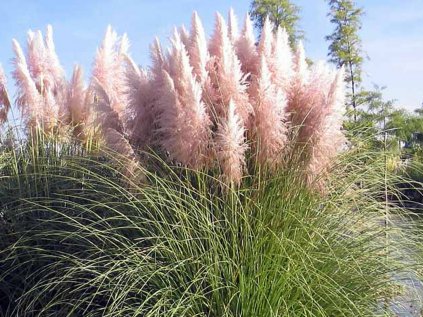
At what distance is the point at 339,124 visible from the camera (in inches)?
105

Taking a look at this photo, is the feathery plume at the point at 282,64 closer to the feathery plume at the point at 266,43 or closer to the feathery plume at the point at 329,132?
the feathery plume at the point at 266,43

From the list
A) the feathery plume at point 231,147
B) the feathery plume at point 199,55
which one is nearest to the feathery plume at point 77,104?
the feathery plume at point 199,55

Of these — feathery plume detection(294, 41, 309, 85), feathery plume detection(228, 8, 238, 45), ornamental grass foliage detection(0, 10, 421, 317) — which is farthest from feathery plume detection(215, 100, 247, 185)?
feathery plume detection(228, 8, 238, 45)

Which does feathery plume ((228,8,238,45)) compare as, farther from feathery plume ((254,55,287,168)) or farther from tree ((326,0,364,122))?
tree ((326,0,364,122))

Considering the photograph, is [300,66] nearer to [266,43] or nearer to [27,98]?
[266,43]

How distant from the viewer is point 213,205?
2.45 m

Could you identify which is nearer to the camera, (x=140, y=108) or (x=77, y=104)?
(x=140, y=108)

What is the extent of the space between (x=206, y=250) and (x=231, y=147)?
42 cm

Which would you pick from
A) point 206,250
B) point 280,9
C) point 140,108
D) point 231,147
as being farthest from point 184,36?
point 280,9

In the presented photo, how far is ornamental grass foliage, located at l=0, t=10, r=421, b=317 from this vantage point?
7.32 ft

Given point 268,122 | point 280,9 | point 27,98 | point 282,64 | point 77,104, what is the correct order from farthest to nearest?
point 280,9 < point 77,104 < point 27,98 < point 282,64 < point 268,122

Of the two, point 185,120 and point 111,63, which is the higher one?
point 111,63

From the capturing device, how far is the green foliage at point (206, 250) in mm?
2201

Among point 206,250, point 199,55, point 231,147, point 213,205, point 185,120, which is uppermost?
point 199,55
